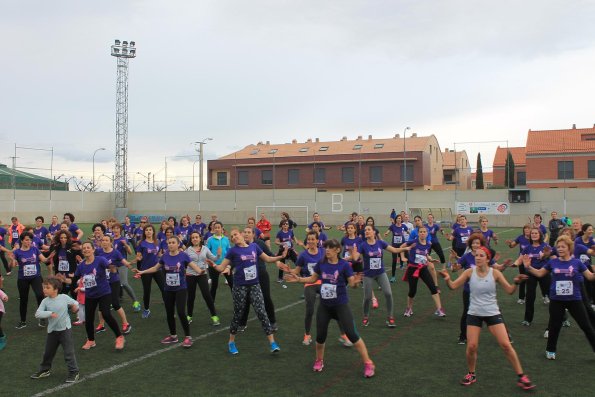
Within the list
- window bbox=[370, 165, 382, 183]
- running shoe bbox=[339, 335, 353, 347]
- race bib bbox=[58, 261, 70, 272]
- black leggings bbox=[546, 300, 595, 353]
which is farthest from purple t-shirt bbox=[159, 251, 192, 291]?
window bbox=[370, 165, 382, 183]

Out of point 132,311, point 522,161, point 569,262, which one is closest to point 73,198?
point 132,311

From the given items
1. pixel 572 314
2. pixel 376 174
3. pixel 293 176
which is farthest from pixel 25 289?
pixel 293 176

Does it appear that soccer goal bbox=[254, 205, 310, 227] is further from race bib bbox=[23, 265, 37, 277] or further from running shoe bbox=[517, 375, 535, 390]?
running shoe bbox=[517, 375, 535, 390]

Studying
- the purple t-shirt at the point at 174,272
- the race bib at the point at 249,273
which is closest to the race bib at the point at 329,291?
the race bib at the point at 249,273

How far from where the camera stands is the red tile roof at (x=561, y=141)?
2071 inches

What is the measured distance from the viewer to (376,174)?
201 ft

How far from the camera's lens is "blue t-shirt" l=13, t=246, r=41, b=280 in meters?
9.58

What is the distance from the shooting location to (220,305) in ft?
39.0

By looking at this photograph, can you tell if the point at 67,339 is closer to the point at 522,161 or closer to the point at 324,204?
the point at 324,204

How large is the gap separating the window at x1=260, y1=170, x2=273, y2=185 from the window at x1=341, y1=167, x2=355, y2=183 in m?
9.30

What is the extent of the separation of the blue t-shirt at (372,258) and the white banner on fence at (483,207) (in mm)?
34644

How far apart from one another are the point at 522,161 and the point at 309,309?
68.5m

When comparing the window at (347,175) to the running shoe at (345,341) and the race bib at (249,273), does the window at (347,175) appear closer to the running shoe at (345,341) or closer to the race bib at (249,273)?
the running shoe at (345,341)

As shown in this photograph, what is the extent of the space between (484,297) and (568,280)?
170cm
